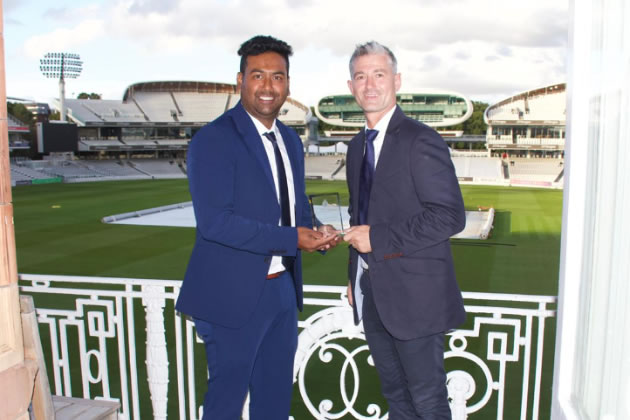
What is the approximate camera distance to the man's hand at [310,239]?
2686 mm

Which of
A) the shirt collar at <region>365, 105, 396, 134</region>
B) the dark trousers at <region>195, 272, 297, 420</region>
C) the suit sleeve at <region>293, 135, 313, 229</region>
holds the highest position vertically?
the shirt collar at <region>365, 105, 396, 134</region>

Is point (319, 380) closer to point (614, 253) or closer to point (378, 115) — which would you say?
point (378, 115)

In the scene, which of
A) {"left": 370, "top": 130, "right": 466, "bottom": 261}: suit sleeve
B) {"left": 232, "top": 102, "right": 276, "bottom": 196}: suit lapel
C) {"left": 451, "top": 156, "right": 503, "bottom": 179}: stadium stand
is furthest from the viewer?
{"left": 451, "top": 156, "right": 503, "bottom": 179}: stadium stand

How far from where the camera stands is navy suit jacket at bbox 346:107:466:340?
2.42 meters

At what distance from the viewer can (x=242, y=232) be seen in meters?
2.52

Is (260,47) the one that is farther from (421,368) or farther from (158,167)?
(158,167)

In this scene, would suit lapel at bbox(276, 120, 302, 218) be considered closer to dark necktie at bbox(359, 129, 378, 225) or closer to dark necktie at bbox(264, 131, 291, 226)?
dark necktie at bbox(264, 131, 291, 226)

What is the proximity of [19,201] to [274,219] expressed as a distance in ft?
108

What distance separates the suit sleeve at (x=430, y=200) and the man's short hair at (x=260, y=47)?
36.4 inches

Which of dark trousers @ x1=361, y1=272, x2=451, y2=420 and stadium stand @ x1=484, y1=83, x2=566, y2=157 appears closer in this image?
dark trousers @ x1=361, y1=272, x2=451, y2=420

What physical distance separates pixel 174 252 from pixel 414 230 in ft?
46.2

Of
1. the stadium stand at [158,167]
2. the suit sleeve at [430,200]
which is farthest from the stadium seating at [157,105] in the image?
the suit sleeve at [430,200]

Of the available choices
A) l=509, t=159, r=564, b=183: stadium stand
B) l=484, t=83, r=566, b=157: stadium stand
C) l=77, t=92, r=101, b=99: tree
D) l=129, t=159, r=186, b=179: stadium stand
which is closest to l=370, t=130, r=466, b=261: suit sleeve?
l=509, t=159, r=564, b=183: stadium stand

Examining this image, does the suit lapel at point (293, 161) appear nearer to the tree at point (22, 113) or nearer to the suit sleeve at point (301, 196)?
the suit sleeve at point (301, 196)
